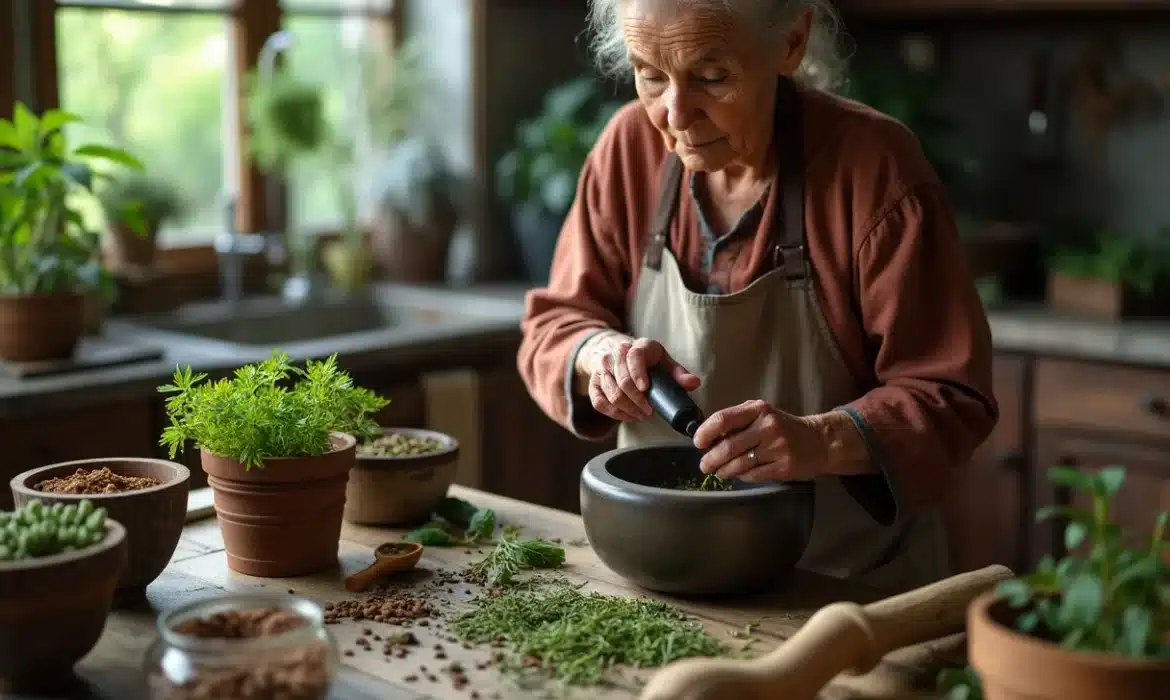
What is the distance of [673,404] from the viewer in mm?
1681

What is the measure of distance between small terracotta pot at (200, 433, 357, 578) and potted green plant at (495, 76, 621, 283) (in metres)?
2.14

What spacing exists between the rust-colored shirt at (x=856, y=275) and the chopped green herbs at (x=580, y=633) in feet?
1.31

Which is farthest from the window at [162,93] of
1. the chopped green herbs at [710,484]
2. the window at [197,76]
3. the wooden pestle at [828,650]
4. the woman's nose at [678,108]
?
the wooden pestle at [828,650]

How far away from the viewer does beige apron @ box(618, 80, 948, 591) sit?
1.90 meters

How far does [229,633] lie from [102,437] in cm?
144

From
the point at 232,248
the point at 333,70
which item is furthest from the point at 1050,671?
the point at 333,70

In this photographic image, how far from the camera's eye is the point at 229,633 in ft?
4.08

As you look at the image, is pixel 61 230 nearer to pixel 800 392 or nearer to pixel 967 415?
pixel 800 392

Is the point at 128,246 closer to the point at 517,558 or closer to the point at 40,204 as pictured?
the point at 40,204

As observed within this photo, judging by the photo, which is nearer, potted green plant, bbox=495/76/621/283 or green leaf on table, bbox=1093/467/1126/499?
green leaf on table, bbox=1093/467/1126/499

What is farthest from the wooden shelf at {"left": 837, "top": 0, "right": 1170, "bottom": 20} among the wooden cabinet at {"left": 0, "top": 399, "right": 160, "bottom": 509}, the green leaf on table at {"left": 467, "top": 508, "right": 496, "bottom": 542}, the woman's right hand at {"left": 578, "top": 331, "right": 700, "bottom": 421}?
the green leaf on table at {"left": 467, "top": 508, "right": 496, "bottom": 542}

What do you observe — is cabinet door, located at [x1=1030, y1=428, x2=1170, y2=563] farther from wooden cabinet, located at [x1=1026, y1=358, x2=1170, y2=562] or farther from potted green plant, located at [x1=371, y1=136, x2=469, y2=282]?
potted green plant, located at [x1=371, y1=136, x2=469, y2=282]

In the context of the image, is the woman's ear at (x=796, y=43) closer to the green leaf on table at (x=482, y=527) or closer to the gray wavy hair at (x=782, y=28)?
the gray wavy hair at (x=782, y=28)

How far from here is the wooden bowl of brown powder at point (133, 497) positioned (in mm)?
1465
